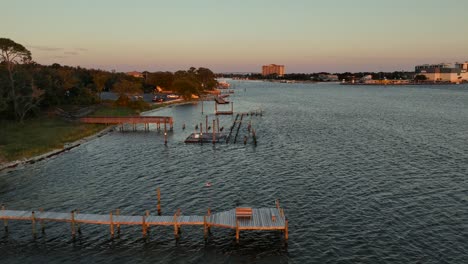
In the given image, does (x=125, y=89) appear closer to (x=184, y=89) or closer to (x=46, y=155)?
(x=184, y=89)

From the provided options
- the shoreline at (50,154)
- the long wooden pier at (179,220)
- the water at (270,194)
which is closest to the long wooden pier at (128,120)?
the shoreline at (50,154)

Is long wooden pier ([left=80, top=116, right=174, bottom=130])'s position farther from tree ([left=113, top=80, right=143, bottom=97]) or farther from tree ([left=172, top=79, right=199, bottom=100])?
tree ([left=172, top=79, right=199, bottom=100])

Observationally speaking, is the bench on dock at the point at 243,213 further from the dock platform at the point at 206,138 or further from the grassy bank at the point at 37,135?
the dock platform at the point at 206,138

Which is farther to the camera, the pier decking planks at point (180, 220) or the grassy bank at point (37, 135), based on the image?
the grassy bank at point (37, 135)

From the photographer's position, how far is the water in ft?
107

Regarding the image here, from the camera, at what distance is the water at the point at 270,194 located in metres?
32.6

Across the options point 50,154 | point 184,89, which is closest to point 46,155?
point 50,154

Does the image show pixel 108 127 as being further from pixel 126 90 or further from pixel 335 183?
pixel 335 183

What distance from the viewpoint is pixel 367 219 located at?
1545 inches

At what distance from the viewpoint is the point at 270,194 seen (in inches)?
1837

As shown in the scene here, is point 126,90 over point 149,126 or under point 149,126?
over

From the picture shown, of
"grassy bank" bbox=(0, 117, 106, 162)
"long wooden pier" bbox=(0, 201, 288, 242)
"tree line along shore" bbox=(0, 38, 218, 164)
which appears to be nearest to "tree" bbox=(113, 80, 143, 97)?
"tree line along shore" bbox=(0, 38, 218, 164)

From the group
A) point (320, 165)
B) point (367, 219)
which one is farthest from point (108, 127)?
point (367, 219)

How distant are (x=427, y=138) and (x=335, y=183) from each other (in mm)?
43687
